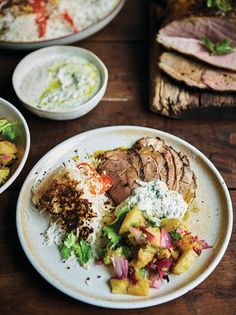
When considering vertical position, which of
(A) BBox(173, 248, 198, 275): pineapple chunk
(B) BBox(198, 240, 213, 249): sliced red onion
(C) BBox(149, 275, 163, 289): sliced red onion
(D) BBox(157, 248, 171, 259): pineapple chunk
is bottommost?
(C) BBox(149, 275, 163, 289): sliced red onion

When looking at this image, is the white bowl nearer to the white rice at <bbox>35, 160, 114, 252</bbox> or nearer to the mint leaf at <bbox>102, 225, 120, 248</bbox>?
the white rice at <bbox>35, 160, 114, 252</bbox>

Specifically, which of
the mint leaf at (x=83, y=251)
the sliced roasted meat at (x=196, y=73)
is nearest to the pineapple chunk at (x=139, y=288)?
the mint leaf at (x=83, y=251)

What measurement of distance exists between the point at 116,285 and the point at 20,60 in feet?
5.15

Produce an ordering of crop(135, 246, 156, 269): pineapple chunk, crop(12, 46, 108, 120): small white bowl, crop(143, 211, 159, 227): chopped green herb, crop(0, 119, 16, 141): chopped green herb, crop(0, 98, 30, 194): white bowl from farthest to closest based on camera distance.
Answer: crop(12, 46, 108, 120): small white bowl → crop(0, 119, 16, 141): chopped green herb → crop(0, 98, 30, 194): white bowl → crop(143, 211, 159, 227): chopped green herb → crop(135, 246, 156, 269): pineapple chunk

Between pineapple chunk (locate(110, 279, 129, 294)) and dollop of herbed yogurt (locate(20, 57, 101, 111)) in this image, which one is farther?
dollop of herbed yogurt (locate(20, 57, 101, 111))

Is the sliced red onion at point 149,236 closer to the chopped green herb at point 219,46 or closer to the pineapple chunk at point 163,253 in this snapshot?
the pineapple chunk at point 163,253

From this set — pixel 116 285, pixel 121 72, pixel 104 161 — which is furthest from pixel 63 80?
pixel 116 285

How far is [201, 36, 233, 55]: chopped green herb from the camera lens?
2.55m

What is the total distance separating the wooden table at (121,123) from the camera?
5.91 feet

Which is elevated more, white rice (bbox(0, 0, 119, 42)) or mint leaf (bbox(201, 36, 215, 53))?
white rice (bbox(0, 0, 119, 42))

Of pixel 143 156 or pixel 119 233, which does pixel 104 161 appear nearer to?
pixel 143 156

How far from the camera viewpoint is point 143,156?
6.78 feet

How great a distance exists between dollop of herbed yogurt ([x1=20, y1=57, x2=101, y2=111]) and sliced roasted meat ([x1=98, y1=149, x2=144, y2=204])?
429 millimetres

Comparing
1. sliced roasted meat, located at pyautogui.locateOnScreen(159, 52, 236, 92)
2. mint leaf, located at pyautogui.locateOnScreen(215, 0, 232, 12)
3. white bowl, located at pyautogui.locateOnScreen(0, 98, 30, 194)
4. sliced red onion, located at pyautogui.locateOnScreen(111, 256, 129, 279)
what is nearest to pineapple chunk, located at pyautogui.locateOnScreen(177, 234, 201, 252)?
sliced red onion, located at pyautogui.locateOnScreen(111, 256, 129, 279)
